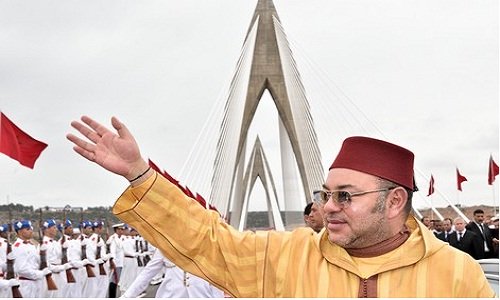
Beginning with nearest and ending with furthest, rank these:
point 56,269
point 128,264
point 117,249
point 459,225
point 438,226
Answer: point 459,225 → point 56,269 → point 438,226 → point 117,249 → point 128,264

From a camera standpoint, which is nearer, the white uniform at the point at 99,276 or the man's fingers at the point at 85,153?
the man's fingers at the point at 85,153

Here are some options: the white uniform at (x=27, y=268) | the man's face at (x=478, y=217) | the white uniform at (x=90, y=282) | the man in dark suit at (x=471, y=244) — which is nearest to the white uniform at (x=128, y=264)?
the white uniform at (x=90, y=282)

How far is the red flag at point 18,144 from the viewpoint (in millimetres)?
7676

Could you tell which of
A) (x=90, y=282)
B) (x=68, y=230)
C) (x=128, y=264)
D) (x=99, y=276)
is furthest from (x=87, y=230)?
(x=128, y=264)

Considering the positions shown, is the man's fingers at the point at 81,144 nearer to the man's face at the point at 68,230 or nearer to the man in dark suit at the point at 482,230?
the man in dark suit at the point at 482,230

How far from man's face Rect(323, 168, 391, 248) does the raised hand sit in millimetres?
588

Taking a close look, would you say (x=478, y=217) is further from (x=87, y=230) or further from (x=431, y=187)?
(x=431, y=187)

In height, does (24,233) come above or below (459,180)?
above

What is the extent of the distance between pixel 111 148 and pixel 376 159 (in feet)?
2.70

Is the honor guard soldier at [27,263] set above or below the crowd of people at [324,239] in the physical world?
below

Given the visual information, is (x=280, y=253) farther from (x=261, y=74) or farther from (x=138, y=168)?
(x=261, y=74)

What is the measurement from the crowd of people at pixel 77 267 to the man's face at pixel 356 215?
18.5ft

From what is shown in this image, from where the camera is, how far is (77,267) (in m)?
12.7

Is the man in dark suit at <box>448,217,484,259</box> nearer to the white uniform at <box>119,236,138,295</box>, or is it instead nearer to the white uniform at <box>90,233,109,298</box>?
the white uniform at <box>90,233,109,298</box>
